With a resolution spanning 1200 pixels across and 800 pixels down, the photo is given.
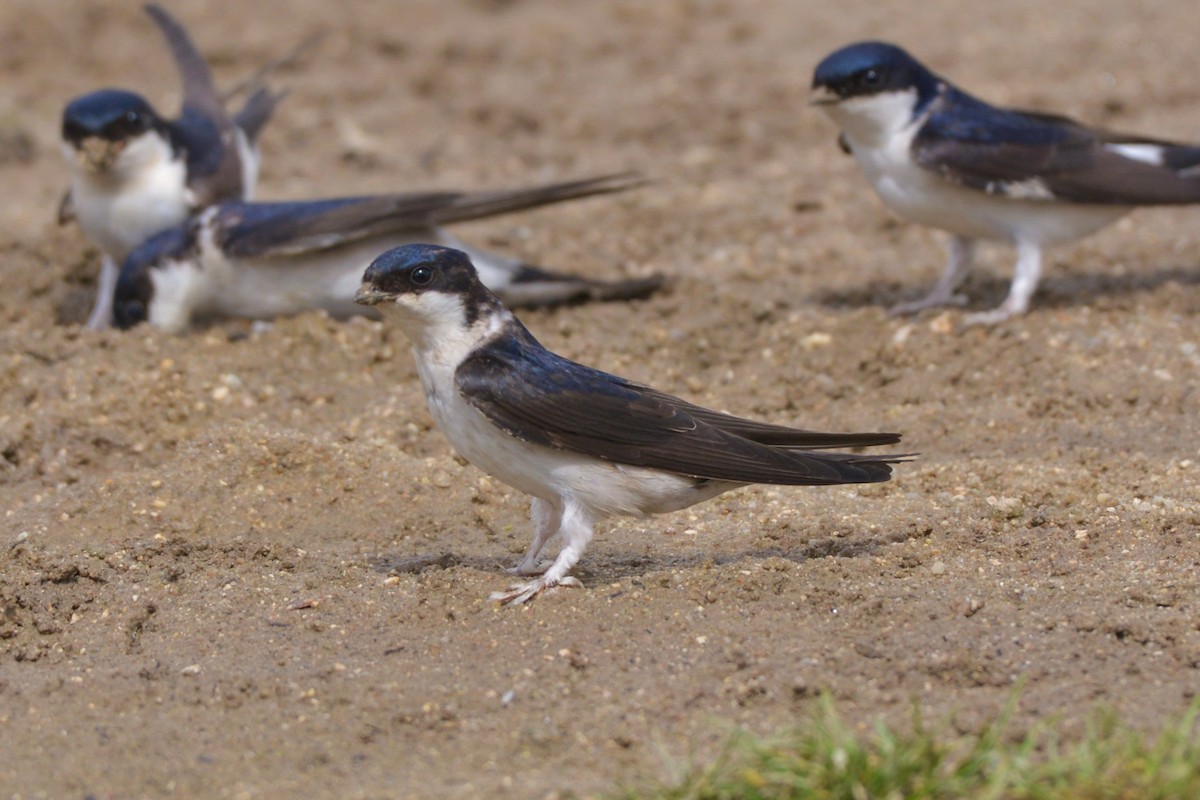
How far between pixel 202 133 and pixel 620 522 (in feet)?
13.7

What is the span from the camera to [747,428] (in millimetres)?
4676

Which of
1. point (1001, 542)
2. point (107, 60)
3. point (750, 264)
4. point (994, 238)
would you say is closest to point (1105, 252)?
point (994, 238)

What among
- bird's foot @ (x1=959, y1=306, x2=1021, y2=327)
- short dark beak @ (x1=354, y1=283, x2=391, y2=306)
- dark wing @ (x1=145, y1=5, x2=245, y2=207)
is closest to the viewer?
short dark beak @ (x1=354, y1=283, x2=391, y2=306)

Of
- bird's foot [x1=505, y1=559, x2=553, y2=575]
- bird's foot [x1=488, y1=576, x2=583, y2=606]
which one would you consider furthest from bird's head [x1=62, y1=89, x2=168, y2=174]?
bird's foot [x1=488, y1=576, x2=583, y2=606]

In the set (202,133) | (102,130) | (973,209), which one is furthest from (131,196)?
(973,209)

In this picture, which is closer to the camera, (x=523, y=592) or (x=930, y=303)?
(x=523, y=592)

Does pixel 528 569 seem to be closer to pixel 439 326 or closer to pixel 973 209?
pixel 439 326

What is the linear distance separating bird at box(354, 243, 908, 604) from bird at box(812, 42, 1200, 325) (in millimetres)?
2772

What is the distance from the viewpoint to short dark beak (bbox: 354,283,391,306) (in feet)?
14.9

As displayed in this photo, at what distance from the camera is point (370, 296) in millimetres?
4539

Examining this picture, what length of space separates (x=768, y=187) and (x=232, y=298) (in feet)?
10.7

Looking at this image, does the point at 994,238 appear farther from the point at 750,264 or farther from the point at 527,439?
the point at 527,439

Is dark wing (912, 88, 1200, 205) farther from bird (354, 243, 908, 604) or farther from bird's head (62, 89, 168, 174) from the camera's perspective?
bird's head (62, 89, 168, 174)

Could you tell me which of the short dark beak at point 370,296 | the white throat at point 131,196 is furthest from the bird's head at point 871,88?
the white throat at point 131,196
